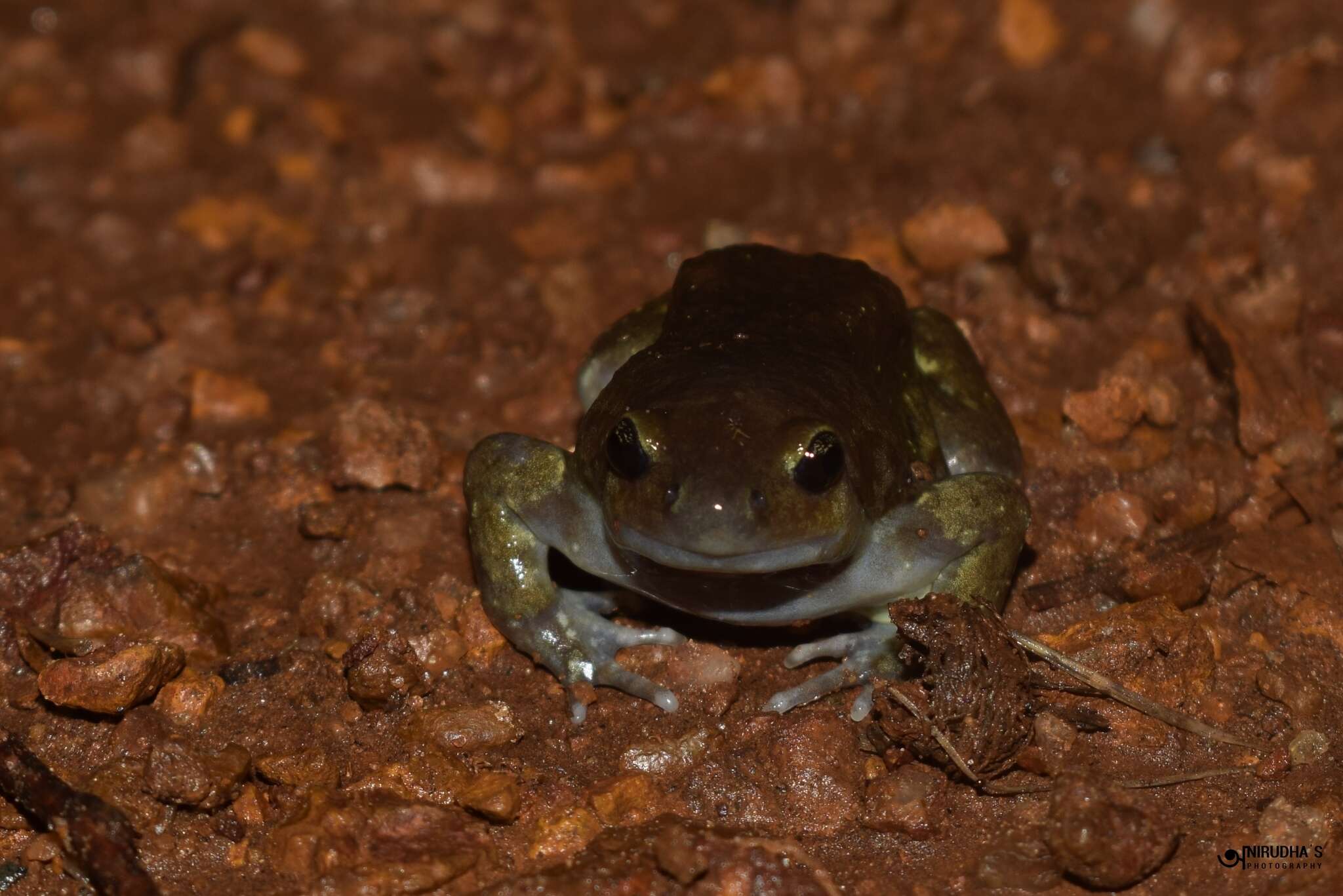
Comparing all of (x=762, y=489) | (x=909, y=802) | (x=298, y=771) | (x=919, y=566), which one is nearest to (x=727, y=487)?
(x=762, y=489)

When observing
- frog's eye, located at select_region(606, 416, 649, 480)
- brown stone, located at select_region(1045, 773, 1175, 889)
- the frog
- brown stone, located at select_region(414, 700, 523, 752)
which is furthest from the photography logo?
brown stone, located at select_region(414, 700, 523, 752)

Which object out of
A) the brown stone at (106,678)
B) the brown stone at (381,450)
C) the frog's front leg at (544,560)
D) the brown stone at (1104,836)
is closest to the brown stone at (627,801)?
the frog's front leg at (544,560)

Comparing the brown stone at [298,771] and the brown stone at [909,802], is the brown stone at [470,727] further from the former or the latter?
the brown stone at [909,802]

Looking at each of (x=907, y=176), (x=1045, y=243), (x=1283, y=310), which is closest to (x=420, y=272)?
(x=907, y=176)

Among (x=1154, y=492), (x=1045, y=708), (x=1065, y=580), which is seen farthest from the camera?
(x=1154, y=492)

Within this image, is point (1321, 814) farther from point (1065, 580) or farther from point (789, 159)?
point (789, 159)

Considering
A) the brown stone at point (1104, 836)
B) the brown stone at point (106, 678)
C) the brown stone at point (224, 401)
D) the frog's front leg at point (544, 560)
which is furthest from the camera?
the brown stone at point (224, 401)
